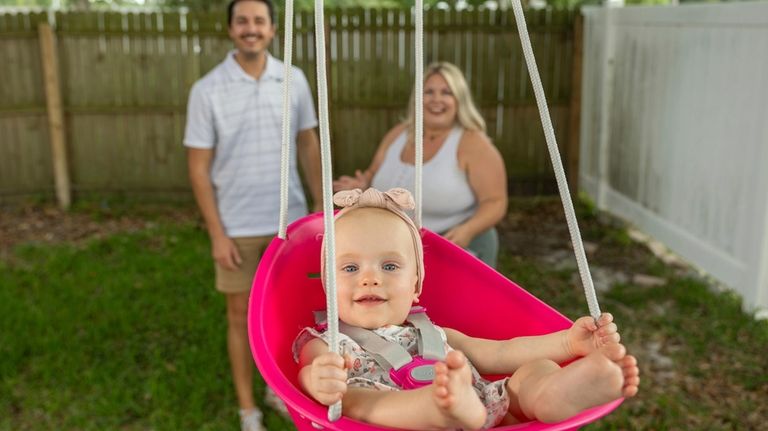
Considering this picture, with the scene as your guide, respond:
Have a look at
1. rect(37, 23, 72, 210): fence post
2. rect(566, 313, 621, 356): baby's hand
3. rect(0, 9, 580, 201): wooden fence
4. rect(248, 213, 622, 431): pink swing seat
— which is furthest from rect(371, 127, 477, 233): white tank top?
rect(37, 23, 72, 210): fence post

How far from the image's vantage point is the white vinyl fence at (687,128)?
13.0 feet

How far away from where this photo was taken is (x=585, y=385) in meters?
1.31

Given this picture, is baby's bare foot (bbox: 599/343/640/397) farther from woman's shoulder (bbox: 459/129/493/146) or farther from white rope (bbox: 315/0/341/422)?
woman's shoulder (bbox: 459/129/493/146)

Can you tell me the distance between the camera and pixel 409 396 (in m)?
1.35

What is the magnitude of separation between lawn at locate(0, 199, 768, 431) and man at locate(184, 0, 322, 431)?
0.66 m

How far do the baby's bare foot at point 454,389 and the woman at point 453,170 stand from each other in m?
1.47

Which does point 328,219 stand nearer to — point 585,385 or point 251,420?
point 585,385

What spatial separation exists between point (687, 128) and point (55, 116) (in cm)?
426

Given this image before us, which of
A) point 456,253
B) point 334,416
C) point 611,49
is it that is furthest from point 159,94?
point 334,416

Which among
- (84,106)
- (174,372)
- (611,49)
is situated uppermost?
(611,49)

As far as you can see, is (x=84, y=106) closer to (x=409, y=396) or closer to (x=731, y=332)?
(x=731, y=332)

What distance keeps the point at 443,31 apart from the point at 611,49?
3.95 ft

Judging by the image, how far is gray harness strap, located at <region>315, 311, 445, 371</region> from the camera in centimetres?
159

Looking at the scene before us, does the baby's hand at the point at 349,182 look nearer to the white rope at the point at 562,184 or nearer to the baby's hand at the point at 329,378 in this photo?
the white rope at the point at 562,184
